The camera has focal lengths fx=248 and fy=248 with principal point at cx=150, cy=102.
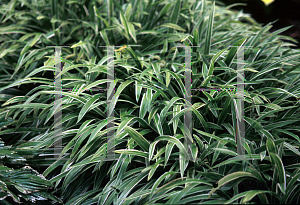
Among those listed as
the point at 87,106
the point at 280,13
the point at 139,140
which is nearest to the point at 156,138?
the point at 139,140

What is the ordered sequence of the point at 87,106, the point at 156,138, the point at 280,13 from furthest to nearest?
the point at 280,13 → the point at 87,106 → the point at 156,138

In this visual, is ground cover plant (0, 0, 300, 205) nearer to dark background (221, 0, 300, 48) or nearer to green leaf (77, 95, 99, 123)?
green leaf (77, 95, 99, 123)

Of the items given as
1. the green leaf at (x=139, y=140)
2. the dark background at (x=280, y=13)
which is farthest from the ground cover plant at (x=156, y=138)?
the dark background at (x=280, y=13)

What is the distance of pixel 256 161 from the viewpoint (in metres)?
1.41

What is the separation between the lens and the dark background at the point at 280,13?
312 cm

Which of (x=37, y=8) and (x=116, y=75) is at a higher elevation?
(x=37, y=8)

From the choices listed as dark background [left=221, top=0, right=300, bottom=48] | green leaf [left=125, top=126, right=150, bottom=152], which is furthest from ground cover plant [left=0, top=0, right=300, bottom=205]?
dark background [left=221, top=0, right=300, bottom=48]

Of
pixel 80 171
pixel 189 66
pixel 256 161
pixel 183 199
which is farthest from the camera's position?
pixel 189 66

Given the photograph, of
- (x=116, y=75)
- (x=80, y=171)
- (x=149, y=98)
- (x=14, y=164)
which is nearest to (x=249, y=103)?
(x=149, y=98)

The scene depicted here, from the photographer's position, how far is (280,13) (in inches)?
130

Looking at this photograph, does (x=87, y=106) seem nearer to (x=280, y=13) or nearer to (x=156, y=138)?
(x=156, y=138)

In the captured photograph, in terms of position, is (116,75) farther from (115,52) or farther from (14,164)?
(14,164)

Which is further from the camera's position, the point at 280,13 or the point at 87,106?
the point at 280,13

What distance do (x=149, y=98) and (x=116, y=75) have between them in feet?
1.56
